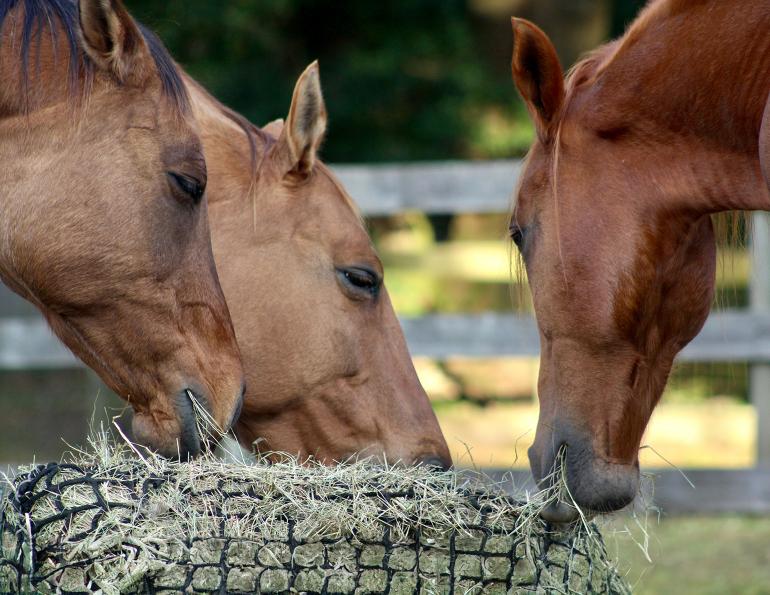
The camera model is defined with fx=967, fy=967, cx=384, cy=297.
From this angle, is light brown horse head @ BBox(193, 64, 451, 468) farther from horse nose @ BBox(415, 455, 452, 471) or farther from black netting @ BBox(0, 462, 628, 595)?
black netting @ BBox(0, 462, 628, 595)

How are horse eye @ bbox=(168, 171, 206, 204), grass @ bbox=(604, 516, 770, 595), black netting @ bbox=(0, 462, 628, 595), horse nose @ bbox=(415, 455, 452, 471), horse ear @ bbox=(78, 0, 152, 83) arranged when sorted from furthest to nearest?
1. grass @ bbox=(604, 516, 770, 595)
2. horse nose @ bbox=(415, 455, 452, 471)
3. horse eye @ bbox=(168, 171, 206, 204)
4. horse ear @ bbox=(78, 0, 152, 83)
5. black netting @ bbox=(0, 462, 628, 595)

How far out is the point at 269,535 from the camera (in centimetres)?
199

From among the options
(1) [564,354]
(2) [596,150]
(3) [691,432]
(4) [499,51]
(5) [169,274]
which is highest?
(2) [596,150]

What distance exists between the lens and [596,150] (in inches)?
101

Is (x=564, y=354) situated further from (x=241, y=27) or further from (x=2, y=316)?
(x=2, y=316)

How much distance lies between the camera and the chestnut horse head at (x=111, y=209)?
247 centimetres

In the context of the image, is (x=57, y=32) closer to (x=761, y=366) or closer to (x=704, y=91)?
(x=704, y=91)

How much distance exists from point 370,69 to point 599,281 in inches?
259

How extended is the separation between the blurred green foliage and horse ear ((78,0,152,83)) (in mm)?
5838

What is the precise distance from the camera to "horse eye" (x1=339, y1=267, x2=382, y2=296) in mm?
3348

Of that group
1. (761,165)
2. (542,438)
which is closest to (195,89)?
(542,438)

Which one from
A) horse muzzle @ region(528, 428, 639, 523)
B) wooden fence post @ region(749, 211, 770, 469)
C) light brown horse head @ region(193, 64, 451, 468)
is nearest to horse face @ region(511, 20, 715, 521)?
horse muzzle @ region(528, 428, 639, 523)

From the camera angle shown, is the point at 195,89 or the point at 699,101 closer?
the point at 699,101

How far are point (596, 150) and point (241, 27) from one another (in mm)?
6396
